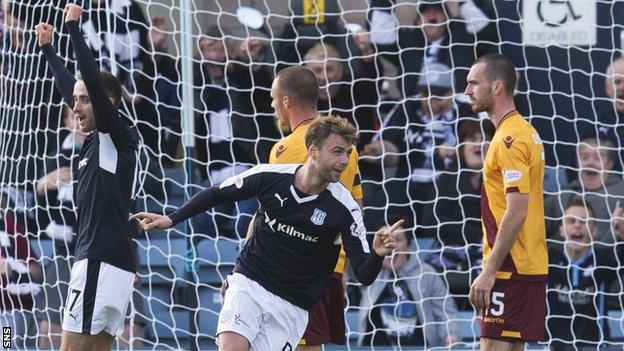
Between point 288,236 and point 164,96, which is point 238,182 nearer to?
point 288,236

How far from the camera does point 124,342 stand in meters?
9.41

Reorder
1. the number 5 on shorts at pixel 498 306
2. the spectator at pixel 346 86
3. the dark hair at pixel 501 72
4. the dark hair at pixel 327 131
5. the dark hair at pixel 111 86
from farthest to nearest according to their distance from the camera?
1. the spectator at pixel 346 86
2. the dark hair at pixel 111 86
3. the dark hair at pixel 501 72
4. the number 5 on shorts at pixel 498 306
5. the dark hair at pixel 327 131

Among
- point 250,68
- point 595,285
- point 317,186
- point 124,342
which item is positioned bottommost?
point 124,342

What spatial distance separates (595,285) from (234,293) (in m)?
3.41

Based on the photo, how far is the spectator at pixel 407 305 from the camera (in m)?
8.85

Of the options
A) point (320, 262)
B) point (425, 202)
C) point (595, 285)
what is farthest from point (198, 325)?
point (320, 262)

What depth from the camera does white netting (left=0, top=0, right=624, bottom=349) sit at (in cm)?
883

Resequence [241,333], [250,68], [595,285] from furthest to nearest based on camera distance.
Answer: [250,68], [595,285], [241,333]

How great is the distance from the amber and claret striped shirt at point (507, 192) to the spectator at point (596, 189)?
2219 millimetres

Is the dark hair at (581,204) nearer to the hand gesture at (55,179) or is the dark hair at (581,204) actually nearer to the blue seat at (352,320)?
the blue seat at (352,320)

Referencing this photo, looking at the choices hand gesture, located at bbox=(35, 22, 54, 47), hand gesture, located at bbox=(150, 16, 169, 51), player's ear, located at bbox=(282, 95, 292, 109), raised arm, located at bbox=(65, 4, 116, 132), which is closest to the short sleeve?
player's ear, located at bbox=(282, 95, 292, 109)

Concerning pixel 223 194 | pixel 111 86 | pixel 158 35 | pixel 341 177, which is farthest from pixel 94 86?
pixel 158 35

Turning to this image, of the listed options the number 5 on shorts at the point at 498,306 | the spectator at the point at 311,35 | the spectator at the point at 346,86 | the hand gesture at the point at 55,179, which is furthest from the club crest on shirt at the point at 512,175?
the hand gesture at the point at 55,179

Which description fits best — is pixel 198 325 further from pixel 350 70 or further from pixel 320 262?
pixel 320 262
